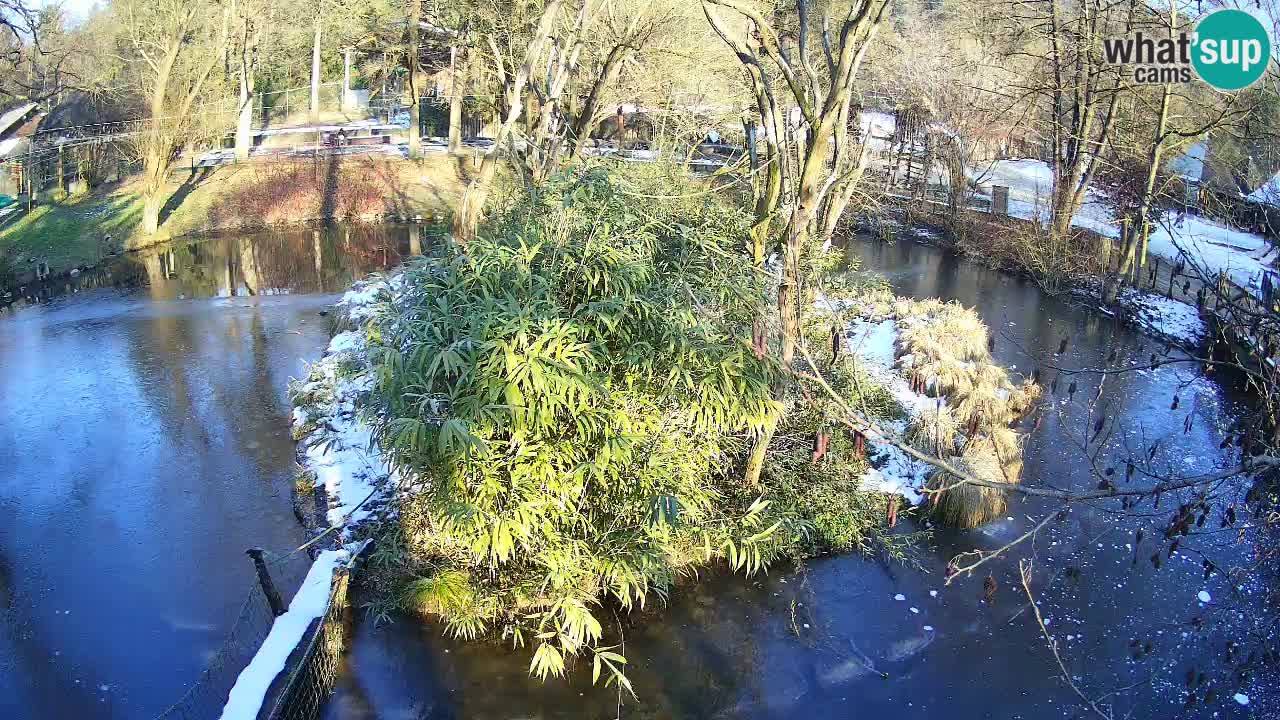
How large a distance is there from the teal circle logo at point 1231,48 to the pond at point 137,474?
9.96 metres

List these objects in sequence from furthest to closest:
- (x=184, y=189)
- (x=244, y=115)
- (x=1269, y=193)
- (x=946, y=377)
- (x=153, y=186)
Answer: (x=244, y=115), (x=184, y=189), (x=153, y=186), (x=946, y=377), (x=1269, y=193)

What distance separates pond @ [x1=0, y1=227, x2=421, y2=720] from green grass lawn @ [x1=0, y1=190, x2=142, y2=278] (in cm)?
105

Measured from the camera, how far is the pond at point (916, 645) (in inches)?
294

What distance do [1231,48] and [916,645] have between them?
6.56m

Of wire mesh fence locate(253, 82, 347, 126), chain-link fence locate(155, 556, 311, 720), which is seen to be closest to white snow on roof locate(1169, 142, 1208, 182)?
chain-link fence locate(155, 556, 311, 720)

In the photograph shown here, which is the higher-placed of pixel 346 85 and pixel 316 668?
pixel 346 85

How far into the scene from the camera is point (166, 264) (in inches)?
843

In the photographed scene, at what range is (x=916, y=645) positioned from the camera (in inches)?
322

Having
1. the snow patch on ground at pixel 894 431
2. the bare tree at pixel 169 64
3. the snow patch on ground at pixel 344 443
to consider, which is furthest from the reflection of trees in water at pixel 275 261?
the snow patch on ground at pixel 894 431

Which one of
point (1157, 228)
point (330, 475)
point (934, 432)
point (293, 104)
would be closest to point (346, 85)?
point (293, 104)

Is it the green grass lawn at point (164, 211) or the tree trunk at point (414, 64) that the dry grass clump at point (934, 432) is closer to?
the green grass lawn at point (164, 211)

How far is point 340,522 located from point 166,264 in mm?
14533

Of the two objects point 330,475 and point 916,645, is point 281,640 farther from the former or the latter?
point 916,645

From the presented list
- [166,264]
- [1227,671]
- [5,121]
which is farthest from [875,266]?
[5,121]
